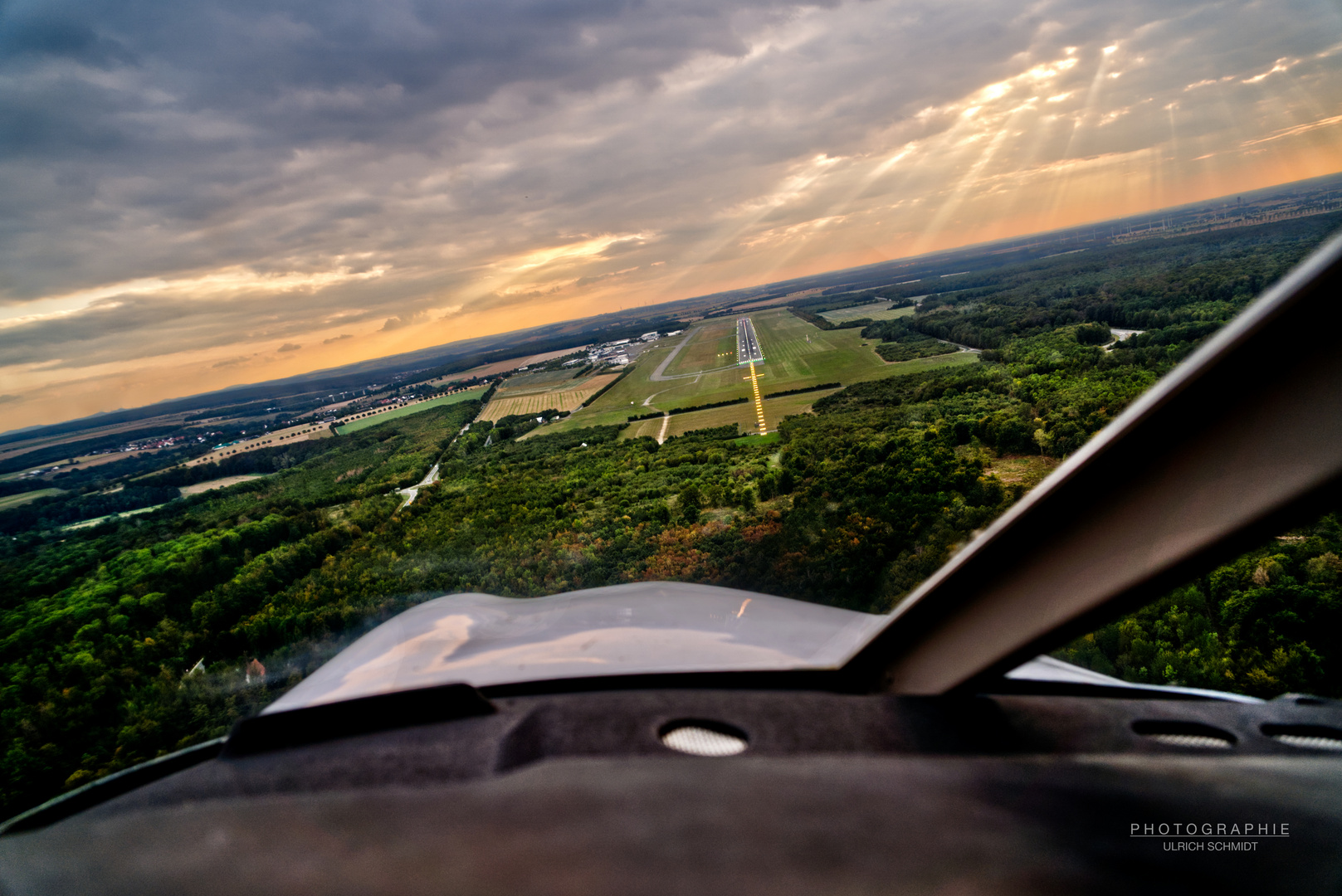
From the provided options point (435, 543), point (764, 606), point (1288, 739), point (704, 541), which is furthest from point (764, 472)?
point (1288, 739)

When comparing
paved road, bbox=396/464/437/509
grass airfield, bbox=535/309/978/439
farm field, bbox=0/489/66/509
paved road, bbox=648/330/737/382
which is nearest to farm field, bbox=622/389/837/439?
grass airfield, bbox=535/309/978/439

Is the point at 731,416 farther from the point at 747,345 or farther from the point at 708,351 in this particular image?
the point at 708,351

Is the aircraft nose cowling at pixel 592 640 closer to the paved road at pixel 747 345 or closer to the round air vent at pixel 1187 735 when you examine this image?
the round air vent at pixel 1187 735

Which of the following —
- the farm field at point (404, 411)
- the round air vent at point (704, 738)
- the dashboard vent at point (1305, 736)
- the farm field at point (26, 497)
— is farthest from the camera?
the farm field at point (404, 411)

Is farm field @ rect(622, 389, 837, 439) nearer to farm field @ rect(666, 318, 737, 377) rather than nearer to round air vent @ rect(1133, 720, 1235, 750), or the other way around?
farm field @ rect(666, 318, 737, 377)

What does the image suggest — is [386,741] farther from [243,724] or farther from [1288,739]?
[1288,739]

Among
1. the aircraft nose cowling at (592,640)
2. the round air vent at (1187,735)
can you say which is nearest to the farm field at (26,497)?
the aircraft nose cowling at (592,640)
